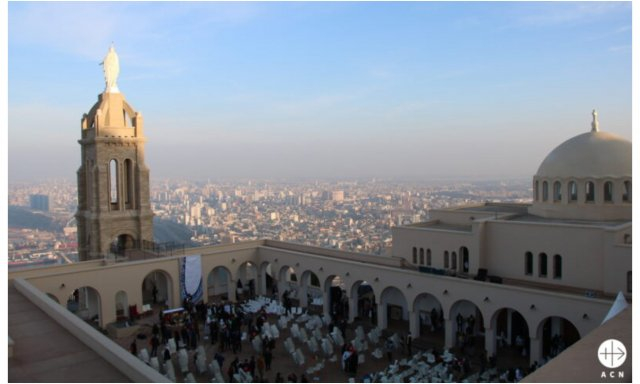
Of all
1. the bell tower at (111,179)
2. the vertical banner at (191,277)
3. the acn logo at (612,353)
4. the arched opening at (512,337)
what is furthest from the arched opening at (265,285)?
the acn logo at (612,353)

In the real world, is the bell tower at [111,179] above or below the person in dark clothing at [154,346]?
above

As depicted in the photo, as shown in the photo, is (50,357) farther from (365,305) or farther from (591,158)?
(591,158)

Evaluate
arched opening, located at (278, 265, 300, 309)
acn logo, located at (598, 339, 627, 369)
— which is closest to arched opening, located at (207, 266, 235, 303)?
arched opening, located at (278, 265, 300, 309)

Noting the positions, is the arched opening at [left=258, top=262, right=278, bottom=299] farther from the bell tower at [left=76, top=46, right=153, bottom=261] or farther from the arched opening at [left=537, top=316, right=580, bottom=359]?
the arched opening at [left=537, top=316, right=580, bottom=359]

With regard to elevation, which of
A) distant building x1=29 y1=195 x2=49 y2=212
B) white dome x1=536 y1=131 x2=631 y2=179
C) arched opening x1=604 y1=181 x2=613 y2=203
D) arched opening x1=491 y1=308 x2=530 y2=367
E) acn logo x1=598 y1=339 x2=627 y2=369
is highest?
white dome x1=536 y1=131 x2=631 y2=179

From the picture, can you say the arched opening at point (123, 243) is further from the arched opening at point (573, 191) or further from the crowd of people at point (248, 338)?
the arched opening at point (573, 191)

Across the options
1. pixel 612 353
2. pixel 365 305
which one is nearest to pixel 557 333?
pixel 365 305
